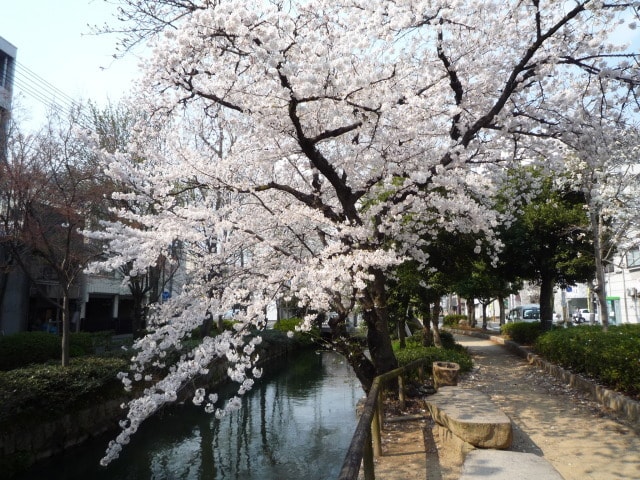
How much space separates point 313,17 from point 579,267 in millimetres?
13650

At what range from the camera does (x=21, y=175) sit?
34.6 feet

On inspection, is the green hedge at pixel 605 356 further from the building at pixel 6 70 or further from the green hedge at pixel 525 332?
the building at pixel 6 70

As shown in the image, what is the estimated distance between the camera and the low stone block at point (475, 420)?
4.78m

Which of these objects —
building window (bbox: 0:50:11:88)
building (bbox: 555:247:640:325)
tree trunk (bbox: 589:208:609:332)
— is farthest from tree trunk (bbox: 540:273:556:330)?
building window (bbox: 0:50:11:88)

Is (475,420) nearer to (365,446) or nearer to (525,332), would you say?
(365,446)

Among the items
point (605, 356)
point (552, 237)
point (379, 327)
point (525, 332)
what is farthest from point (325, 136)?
point (525, 332)

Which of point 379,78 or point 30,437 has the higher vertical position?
point 379,78

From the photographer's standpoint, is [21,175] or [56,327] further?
[56,327]

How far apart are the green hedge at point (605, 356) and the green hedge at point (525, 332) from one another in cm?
573

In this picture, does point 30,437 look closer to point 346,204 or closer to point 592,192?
point 346,204

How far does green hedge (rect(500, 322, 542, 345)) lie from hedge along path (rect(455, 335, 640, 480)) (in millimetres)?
6872

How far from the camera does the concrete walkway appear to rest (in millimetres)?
4969

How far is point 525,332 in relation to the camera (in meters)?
18.4

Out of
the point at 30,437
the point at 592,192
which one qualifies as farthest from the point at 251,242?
the point at 592,192
